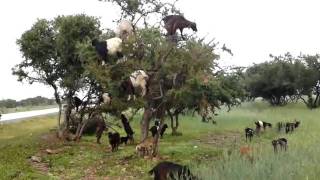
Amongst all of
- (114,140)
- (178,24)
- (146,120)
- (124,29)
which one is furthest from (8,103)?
(178,24)

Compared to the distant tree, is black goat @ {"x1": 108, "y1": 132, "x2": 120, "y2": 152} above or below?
below

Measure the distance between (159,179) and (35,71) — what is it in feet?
47.5

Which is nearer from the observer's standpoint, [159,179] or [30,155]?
[159,179]

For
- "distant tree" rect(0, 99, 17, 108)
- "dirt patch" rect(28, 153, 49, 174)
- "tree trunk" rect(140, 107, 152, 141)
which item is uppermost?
"distant tree" rect(0, 99, 17, 108)

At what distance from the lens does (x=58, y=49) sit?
24188 millimetres

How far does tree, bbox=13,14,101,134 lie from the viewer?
24.2 m

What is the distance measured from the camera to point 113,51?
18.9m

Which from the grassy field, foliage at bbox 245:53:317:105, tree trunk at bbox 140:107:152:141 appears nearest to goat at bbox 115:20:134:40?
tree trunk at bbox 140:107:152:141

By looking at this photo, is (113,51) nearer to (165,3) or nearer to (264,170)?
(165,3)

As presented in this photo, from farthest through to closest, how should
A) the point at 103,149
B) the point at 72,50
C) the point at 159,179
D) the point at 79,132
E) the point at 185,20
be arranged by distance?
the point at 79,132 < the point at 72,50 < the point at 103,149 < the point at 185,20 < the point at 159,179

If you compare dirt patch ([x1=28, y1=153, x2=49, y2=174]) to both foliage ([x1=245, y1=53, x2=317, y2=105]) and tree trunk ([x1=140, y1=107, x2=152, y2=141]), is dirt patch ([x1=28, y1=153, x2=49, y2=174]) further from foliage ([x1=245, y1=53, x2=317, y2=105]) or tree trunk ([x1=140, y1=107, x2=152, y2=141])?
foliage ([x1=245, y1=53, x2=317, y2=105])

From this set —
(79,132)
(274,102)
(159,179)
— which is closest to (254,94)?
(274,102)

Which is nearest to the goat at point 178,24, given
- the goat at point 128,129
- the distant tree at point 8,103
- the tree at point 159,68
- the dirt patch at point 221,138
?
the tree at point 159,68

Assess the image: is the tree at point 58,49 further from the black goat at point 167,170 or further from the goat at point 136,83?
the black goat at point 167,170
